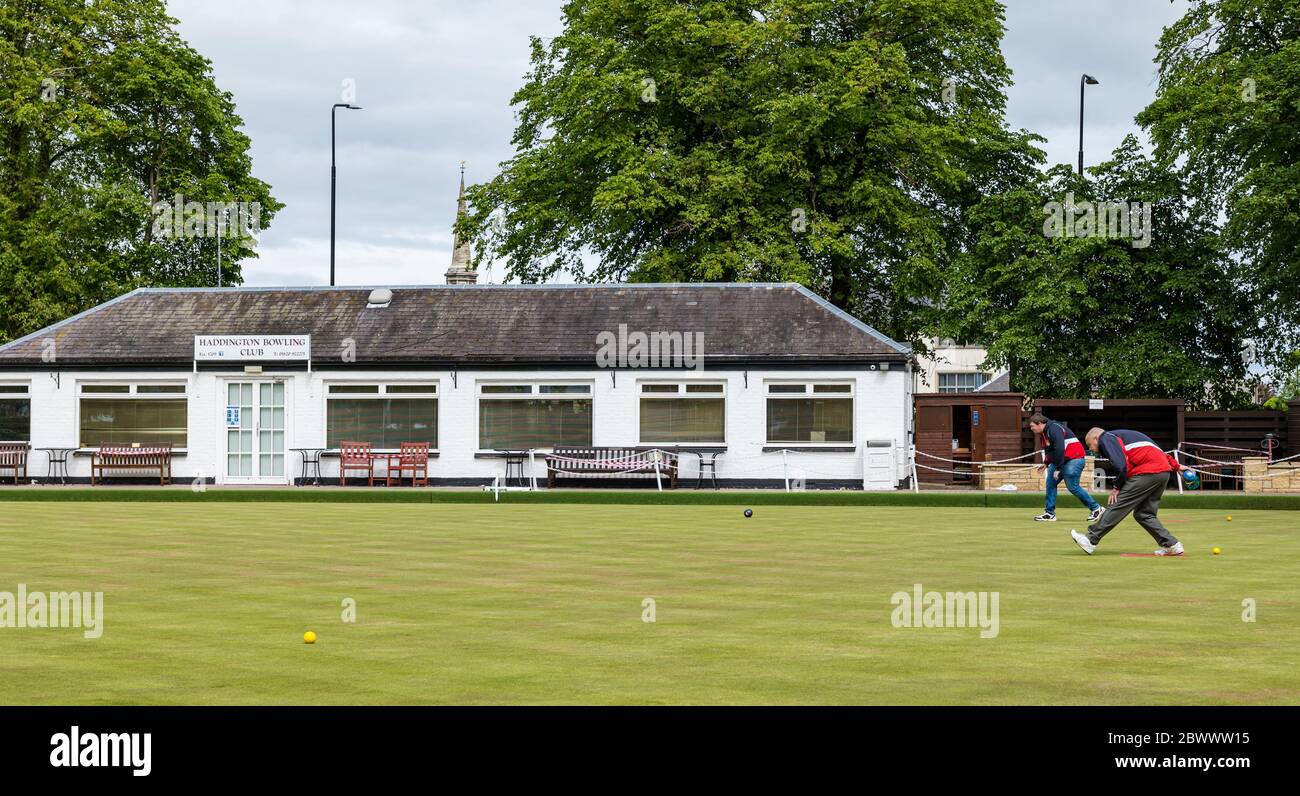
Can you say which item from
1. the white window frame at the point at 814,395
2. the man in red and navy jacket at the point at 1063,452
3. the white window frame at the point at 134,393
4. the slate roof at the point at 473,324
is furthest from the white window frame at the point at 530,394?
the man in red and navy jacket at the point at 1063,452

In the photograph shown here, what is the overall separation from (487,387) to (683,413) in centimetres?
444

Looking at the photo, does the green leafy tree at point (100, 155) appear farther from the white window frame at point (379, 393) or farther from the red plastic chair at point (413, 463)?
the red plastic chair at point (413, 463)

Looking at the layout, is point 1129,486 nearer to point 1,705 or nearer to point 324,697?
point 324,697

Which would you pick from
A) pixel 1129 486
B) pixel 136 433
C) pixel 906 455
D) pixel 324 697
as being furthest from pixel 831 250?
pixel 324 697

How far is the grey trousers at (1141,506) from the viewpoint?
14512mm

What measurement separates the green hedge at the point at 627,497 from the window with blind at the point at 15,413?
4.62m

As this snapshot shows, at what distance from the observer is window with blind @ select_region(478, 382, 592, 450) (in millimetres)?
32531

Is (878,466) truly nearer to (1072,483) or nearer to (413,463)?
(413,463)

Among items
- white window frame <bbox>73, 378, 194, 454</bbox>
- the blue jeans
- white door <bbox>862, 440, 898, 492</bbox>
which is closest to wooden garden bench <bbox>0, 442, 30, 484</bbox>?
white window frame <bbox>73, 378, 194, 454</bbox>

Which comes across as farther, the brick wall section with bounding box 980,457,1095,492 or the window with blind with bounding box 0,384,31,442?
the window with blind with bounding box 0,384,31,442

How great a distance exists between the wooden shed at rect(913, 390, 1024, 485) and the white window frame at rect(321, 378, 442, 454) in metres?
10.8

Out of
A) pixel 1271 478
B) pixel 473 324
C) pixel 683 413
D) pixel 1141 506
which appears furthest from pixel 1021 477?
pixel 1141 506

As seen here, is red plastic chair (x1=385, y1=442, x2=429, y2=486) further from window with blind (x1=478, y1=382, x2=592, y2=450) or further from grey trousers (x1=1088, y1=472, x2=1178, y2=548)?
grey trousers (x1=1088, y1=472, x2=1178, y2=548)
